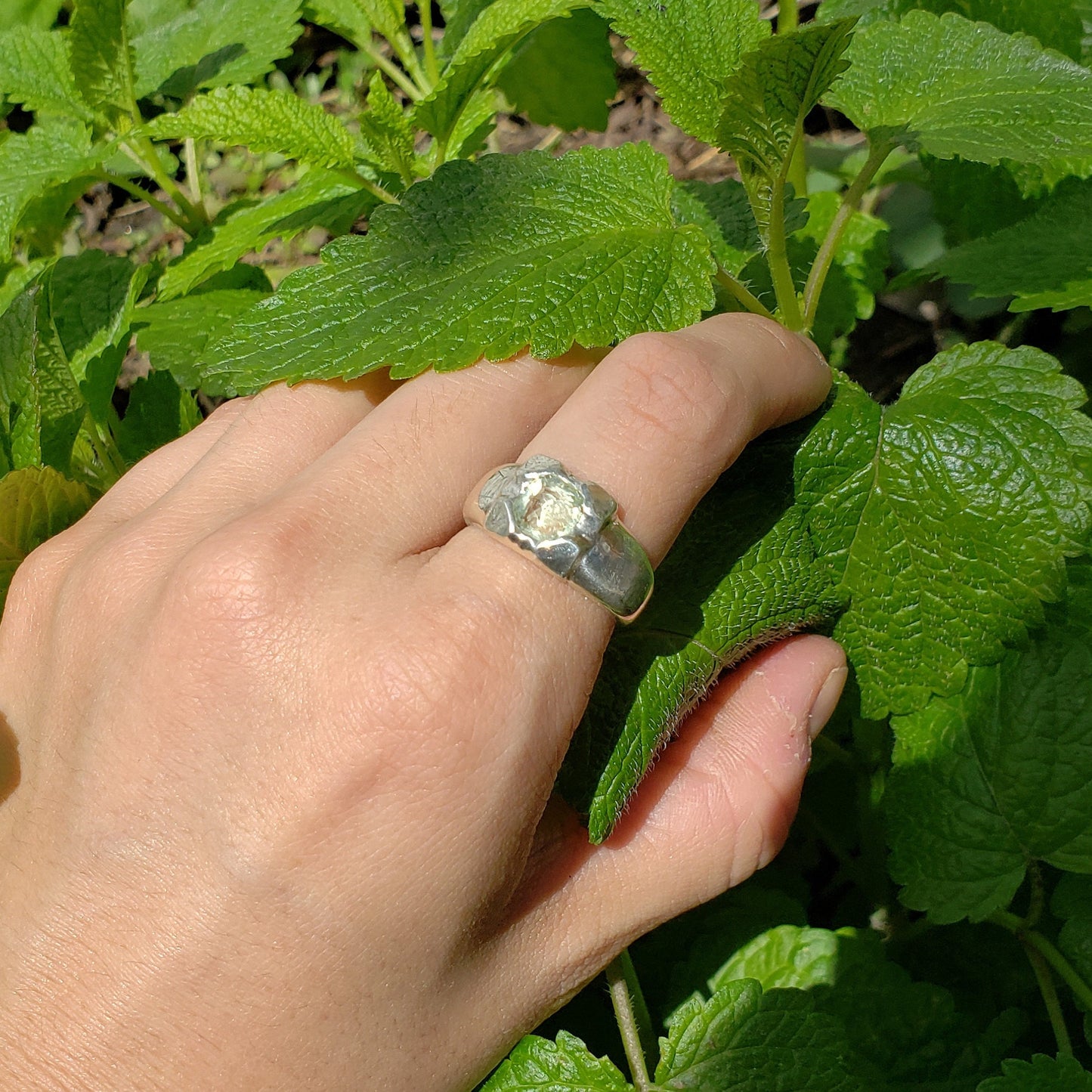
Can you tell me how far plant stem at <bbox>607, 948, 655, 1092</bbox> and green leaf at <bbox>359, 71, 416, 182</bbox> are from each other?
1.25 m

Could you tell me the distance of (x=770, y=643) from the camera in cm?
140

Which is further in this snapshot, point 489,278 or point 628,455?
point 489,278

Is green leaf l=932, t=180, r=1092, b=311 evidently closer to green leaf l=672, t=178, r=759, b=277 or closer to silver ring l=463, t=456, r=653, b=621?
green leaf l=672, t=178, r=759, b=277

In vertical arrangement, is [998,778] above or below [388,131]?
below

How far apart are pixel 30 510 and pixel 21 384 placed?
0.61 ft

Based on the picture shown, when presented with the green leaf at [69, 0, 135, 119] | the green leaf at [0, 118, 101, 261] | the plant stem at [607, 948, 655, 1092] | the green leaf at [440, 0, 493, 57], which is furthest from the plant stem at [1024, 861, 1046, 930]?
the green leaf at [69, 0, 135, 119]

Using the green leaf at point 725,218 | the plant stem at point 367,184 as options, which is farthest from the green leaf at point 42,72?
the green leaf at point 725,218

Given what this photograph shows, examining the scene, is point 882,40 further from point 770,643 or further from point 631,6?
point 770,643

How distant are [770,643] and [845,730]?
64cm

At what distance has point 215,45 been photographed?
2.25 meters

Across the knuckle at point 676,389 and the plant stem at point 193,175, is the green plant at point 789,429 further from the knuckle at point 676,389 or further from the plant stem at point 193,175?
the plant stem at point 193,175

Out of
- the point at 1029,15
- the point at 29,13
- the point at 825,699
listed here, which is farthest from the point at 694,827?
the point at 29,13

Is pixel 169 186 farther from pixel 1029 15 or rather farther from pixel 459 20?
pixel 1029 15

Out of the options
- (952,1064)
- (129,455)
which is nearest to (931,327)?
(952,1064)
